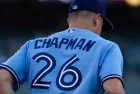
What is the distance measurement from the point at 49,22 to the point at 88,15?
936 centimetres

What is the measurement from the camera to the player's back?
283 centimetres

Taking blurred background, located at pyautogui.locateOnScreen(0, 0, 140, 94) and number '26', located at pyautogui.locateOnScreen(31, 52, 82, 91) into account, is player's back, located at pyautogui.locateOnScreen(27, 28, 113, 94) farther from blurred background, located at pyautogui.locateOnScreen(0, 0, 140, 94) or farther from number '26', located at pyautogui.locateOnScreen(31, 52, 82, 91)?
blurred background, located at pyautogui.locateOnScreen(0, 0, 140, 94)

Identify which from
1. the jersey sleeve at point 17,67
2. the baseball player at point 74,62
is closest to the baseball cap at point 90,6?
the baseball player at point 74,62

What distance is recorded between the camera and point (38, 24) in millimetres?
12469

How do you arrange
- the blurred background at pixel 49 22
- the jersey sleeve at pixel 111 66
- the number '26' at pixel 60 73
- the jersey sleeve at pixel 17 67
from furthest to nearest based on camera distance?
1. the blurred background at pixel 49 22
2. the jersey sleeve at pixel 17 67
3. the number '26' at pixel 60 73
4. the jersey sleeve at pixel 111 66

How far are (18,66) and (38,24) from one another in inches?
375

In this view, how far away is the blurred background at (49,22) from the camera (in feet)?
38.2

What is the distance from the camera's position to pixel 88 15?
3.03 meters

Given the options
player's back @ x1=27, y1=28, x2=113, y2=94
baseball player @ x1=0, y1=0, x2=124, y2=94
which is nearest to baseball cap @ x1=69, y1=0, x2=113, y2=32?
baseball player @ x1=0, y1=0, x2=124, y2=94

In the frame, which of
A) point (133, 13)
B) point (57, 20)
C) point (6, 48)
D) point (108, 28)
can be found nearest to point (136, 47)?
point (133, 13)

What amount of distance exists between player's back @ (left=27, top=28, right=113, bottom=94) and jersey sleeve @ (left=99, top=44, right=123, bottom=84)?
0.04 meters

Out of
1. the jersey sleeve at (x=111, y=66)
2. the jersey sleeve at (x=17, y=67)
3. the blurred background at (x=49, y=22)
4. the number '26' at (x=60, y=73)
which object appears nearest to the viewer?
the jersey sleeve at (x=111, y=66)

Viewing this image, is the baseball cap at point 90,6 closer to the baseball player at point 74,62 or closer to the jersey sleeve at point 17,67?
the baseball player at point 74,62

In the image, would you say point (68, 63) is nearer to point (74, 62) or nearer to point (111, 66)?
point (74, 62)
